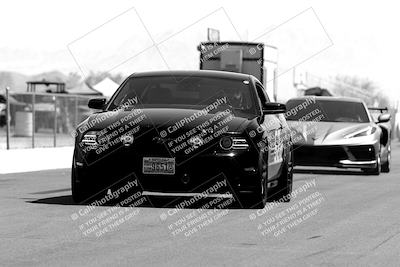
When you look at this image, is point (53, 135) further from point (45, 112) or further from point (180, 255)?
point (180, 255)

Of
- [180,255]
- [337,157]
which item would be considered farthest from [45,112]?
[180,255]

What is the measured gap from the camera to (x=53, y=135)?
110ft

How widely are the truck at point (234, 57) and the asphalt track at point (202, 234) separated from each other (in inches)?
756

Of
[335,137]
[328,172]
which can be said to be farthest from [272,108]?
[328,172]

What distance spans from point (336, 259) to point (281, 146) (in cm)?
565

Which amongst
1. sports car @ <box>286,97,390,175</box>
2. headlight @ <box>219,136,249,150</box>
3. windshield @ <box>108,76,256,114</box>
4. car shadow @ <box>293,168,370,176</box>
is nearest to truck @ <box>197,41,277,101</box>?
car shadow @ <box>293,168,370,176</box>

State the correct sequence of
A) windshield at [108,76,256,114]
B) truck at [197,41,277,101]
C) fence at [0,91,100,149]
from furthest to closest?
truck at [197,41,277,101] < fence at [0,91,100,149] < windshield at [108,76,256,114]

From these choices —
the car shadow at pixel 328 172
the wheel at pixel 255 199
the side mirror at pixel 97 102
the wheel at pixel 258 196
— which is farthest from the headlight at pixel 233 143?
the car shadow at pixel 328 172

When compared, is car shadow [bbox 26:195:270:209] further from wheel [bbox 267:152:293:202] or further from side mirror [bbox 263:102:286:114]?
side mirror [bbox 263:102:286:114]

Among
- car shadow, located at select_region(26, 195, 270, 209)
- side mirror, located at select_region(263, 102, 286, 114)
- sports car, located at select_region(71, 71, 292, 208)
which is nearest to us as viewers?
sports car, located at select_region(71, 71, 292, 208)

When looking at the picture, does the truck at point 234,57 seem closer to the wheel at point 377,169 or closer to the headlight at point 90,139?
the wheel at point 377,169

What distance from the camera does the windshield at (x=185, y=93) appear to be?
13102mm

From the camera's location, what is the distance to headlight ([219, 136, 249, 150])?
12.0m

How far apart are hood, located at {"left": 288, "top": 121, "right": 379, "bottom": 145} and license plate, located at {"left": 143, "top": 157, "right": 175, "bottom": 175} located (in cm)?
931
